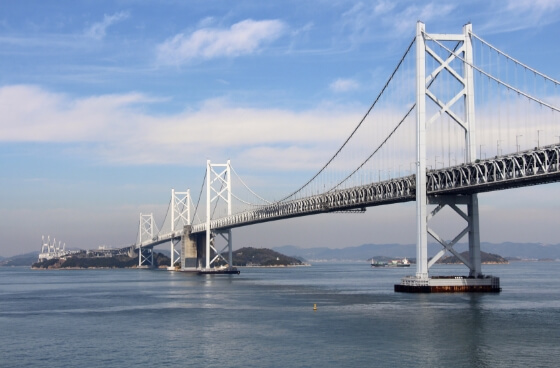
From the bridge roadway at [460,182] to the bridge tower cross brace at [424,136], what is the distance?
1.12 metres

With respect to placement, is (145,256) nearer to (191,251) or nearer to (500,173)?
(191,251)

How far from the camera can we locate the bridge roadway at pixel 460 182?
36.0m

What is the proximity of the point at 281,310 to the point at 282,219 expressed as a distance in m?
37.2

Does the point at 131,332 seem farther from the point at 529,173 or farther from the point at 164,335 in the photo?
the point at 529,173

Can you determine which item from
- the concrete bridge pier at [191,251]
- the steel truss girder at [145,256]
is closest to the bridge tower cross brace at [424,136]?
the concrete bridge pier at [191,251]

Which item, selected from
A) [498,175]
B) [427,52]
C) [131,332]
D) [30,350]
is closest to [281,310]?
[131,332]

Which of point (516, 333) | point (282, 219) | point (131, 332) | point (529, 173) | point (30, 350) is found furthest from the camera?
point (282, 219)

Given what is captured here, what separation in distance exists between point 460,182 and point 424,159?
304 centimetres

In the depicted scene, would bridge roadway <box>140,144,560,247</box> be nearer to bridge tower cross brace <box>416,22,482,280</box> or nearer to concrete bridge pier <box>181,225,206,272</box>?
bridge tower cross brace <box>416,22,482,280</box>

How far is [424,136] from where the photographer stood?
4588 centimetres

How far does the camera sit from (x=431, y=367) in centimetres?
2270

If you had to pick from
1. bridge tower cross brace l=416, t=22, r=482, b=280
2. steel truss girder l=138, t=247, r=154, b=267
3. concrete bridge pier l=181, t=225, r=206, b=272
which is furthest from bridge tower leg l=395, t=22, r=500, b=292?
steel truss girder l=138, t=247, r=154, b=267

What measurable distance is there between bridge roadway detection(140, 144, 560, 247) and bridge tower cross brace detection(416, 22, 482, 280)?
1.12 metres

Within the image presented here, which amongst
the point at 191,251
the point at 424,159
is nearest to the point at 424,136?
the point at 424,159
